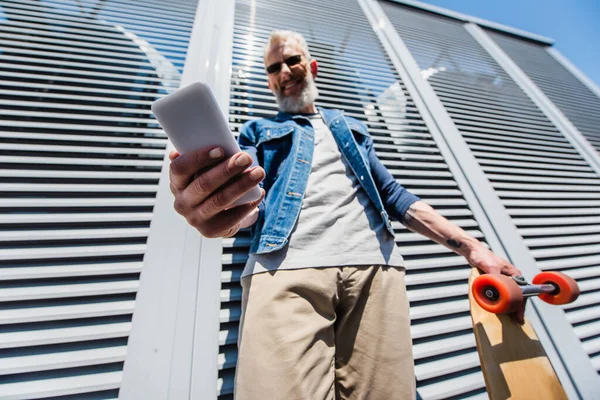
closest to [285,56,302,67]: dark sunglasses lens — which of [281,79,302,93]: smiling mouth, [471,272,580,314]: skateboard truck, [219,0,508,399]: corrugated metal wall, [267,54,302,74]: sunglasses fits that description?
[267,54,302,74]: sunglasses

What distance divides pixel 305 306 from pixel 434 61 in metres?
3.12

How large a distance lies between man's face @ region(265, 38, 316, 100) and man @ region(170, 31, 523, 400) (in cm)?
27

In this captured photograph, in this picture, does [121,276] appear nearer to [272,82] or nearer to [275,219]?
[275,219]

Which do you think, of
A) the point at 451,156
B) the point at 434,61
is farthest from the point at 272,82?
the point at 434,61

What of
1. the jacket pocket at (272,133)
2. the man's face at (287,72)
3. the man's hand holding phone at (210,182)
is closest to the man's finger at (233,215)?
the man's hand holding phone at (210,182)

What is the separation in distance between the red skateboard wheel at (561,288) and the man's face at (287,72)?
4.63 feet

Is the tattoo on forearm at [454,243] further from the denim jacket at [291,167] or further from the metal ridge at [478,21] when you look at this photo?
the metal ridge at [478,21]

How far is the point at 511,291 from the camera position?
2.39 ft

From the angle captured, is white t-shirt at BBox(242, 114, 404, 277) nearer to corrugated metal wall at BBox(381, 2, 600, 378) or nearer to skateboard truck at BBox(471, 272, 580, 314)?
skateboard truck at BBox(471, 272, 580, 314)

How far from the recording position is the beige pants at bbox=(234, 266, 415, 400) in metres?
0.66

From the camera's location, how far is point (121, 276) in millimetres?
1027

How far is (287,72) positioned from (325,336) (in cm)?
133

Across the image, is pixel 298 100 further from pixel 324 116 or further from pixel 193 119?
pixel 193 119

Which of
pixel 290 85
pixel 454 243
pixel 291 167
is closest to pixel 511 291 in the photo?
pixel 454 243
